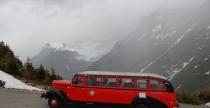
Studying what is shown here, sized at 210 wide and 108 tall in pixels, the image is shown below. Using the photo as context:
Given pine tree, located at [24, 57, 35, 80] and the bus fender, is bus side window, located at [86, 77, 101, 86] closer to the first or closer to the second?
the bus fender

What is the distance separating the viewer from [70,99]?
21562 mm

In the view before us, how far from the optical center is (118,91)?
20750 mm

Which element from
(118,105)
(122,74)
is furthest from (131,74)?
(118,105)

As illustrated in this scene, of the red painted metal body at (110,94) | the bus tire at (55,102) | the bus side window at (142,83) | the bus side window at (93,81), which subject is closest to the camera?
the red painted metal body at (110,94)

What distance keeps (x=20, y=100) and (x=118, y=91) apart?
7.28 metres

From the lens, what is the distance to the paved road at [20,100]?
22395mm

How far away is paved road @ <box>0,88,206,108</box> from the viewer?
73.5 feet

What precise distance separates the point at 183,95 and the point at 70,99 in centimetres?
1266

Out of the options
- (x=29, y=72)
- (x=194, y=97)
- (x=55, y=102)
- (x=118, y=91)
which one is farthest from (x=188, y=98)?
(x=29, y=72)

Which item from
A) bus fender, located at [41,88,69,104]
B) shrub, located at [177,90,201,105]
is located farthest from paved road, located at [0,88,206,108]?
shrub, located at [177,90,201,105]

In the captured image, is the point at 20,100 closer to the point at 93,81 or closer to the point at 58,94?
the point at 58,94

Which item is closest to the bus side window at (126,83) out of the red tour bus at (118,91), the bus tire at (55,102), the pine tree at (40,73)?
the red tour bus at (118,91)

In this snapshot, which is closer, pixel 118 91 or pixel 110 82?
pixel 118 91

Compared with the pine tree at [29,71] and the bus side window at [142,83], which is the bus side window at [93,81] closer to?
the bus side window at [142,83]
